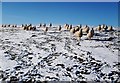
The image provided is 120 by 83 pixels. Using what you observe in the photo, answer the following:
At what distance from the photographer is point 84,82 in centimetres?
1139

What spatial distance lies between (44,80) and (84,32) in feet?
47.3

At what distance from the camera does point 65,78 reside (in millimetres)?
11719

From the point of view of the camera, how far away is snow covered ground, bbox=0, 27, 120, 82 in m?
12.1

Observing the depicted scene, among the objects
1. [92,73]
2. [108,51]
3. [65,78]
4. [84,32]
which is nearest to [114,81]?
[92,73]

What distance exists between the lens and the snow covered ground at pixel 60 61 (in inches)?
475

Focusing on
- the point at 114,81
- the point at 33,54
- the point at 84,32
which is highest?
the point at 84,32

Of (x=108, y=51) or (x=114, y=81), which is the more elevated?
(x=108, y=51)

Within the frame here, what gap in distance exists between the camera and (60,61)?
47.5 ft

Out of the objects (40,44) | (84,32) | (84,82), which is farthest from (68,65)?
(84,32)

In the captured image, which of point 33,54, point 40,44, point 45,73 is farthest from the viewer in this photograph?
point 40,44

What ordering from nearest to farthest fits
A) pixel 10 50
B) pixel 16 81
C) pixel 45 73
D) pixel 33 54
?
pixel 16 81 → pixel 45 73 → pixel 33 54 → pixel 10 50

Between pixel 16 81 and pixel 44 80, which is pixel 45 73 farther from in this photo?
pixel 16 81

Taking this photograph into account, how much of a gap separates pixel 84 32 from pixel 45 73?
1354 centimetres

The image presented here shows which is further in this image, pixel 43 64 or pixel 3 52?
pixel 3 52
